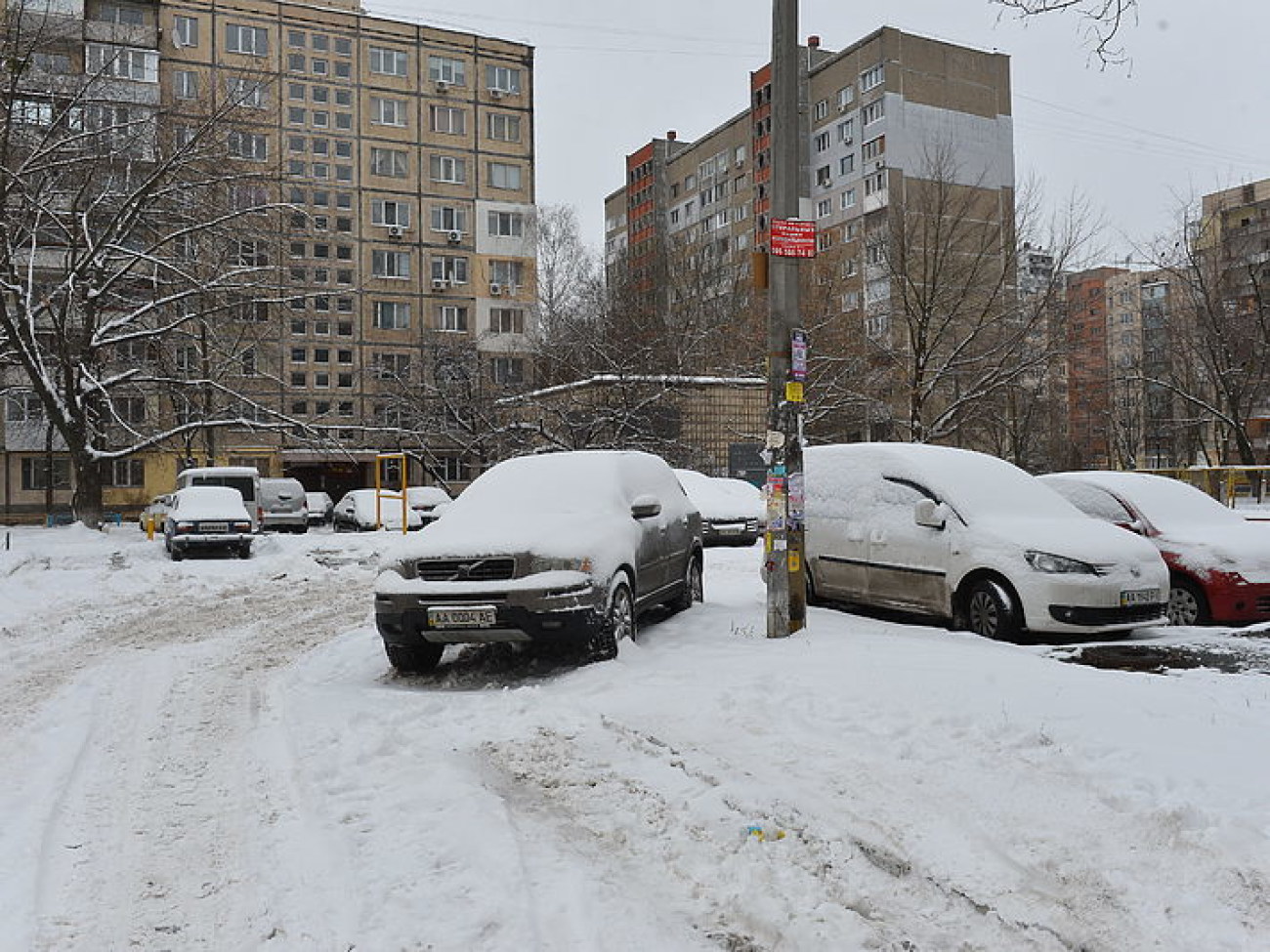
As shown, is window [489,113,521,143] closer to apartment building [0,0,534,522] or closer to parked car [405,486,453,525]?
apartment building [0,0,534,522]

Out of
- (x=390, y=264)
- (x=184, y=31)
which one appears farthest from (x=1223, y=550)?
(x=184, y=31)

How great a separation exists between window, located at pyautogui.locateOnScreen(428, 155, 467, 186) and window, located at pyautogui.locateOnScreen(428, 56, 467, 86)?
461 cm

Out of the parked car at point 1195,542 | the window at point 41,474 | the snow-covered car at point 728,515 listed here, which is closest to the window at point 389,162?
the window at point 41,474

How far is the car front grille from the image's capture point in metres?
7.49

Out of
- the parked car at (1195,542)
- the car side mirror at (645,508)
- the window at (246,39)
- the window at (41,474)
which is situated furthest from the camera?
the window at (246,39)

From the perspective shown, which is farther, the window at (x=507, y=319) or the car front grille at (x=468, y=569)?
the window at (x=507, y=319)

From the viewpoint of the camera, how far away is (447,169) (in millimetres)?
58188

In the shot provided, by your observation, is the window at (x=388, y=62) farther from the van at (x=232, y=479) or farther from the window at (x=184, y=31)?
the van at (x=232, y=479)

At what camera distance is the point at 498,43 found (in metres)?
59.3

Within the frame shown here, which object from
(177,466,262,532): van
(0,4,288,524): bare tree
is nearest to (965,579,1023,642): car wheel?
(177,466,262,532): van

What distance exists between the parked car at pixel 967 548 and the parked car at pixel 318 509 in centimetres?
3324

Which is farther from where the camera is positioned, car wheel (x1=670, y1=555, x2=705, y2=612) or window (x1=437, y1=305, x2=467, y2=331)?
window (x1=437, y1=305, x2=467, y2=331)

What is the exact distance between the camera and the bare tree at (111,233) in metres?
23.4

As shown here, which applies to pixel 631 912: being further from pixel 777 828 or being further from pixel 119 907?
pixel 119 907
